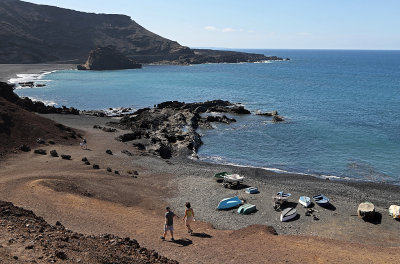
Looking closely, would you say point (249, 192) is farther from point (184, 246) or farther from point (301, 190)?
point (184, 246)

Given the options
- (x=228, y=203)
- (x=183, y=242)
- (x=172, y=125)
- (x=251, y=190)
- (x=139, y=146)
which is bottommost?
(x=251, y=190)

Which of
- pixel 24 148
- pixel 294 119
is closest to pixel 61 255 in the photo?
pixel 24 148

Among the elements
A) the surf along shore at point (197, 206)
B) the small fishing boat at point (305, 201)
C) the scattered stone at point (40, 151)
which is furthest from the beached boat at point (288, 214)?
the scattered stone at point (40, 151)

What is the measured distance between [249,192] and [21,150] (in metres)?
25.3

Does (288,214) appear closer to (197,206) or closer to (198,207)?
(198,207)

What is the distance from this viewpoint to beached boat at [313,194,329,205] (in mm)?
29917

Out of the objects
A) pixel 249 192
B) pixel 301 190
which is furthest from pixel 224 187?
pixel 301 190

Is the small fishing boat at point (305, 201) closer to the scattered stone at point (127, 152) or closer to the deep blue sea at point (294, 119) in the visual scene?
the deep blue sea at point (294, 119)

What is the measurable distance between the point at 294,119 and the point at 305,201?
1630 inches

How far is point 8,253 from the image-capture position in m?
13.0

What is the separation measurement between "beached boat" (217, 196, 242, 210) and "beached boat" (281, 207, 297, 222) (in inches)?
153

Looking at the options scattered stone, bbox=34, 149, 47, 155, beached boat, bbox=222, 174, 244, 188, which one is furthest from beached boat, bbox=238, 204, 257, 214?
scattered stone, bbox=34, 149, 47, 155

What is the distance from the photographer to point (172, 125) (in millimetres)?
60969

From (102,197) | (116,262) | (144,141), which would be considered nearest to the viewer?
(116,262)
